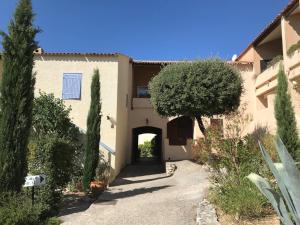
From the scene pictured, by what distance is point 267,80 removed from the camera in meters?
17.7

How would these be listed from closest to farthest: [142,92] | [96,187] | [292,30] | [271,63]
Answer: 1. [96,187]
2. [292,30]
3. [271,63]
4. [142,92]

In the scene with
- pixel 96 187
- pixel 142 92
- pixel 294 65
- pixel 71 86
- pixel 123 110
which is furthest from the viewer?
pixel 142 92

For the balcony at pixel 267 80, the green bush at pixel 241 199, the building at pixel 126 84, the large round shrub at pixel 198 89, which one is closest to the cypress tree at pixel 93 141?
the building at pixel 126 84

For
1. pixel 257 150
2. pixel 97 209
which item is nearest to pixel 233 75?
pixel 257 150

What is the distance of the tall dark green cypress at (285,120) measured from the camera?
11133 millimetres

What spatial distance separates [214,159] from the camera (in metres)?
10.2

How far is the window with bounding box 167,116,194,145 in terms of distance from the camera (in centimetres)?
2198

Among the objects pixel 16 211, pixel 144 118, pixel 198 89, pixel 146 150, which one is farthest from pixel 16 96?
pixel 146 150

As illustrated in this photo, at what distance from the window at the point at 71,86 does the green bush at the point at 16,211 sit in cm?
936

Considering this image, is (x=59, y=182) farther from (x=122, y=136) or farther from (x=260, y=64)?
(x=260, y=64)

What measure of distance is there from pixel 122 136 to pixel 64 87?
4.15 m

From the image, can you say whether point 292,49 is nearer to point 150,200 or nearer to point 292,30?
point 292,30

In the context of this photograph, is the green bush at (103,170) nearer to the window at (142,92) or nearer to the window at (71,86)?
the window at (71,86)

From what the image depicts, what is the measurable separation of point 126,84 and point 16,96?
34.1 feet
